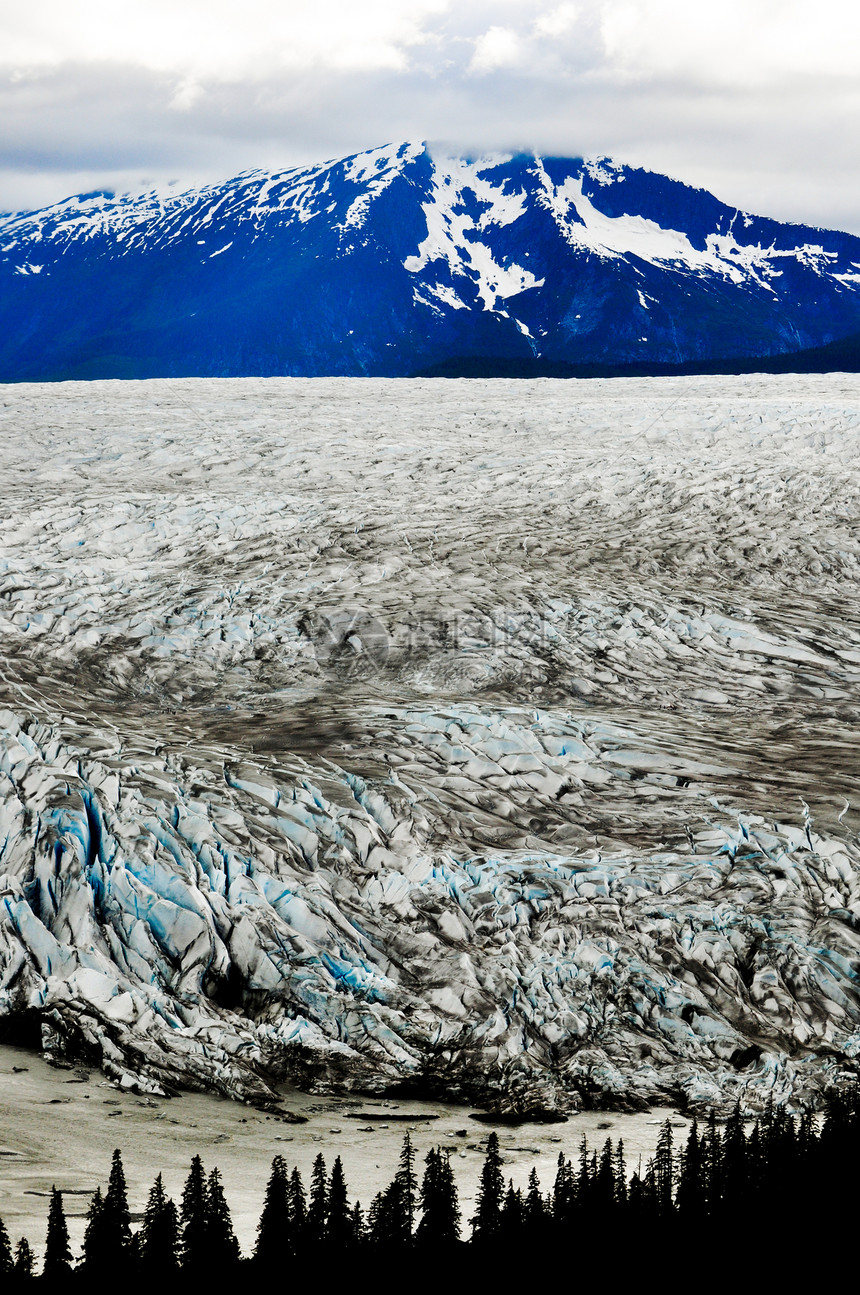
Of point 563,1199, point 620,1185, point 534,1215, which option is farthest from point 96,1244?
point 620,1185

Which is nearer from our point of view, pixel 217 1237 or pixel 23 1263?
pixel 23 1263

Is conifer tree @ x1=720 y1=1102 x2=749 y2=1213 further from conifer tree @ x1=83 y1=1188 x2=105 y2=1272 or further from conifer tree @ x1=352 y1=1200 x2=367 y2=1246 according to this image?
conifer tree @ x1=83 y1=1188 x2=105 y2=1272

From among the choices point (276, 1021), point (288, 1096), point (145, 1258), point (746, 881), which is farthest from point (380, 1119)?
point (746, 881)

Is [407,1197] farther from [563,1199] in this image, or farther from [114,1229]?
[114,1229]

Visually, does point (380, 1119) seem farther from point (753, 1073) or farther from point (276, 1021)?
point (753, 1073)

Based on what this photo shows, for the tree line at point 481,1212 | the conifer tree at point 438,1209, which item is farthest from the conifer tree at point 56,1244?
the conifer tree at point 438,1209

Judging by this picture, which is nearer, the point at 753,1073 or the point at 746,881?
the point at 753,1073
